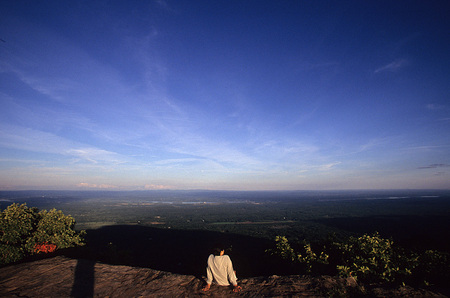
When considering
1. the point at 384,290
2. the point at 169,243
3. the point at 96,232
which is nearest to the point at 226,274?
the point at 384,290

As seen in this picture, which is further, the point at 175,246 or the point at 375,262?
the point at 175,246

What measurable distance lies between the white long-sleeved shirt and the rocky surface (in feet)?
0.97

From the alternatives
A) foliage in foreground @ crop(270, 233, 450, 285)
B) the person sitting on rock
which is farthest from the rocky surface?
A: foliage in foreground @ crop(270, 233, 450, 285)

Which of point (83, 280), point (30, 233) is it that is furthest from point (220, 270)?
point (30, 233)

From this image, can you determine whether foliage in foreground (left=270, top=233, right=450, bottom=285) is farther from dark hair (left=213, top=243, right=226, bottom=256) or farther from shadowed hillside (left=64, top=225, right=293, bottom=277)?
shadowed hillside (left=64, top=225, right=293, bottom=277)

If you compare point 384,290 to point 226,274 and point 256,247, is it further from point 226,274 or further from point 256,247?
point 256,247

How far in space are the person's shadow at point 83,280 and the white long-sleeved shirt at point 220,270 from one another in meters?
4.29

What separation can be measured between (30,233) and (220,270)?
17961 mm

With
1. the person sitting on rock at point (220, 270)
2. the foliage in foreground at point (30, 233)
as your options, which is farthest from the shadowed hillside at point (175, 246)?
the person sitting on rock at point (220, 270)

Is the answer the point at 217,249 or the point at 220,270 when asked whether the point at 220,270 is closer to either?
the point at 220,270

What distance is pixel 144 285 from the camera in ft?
23.5

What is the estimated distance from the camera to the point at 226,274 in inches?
252

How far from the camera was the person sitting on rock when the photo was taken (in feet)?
20.2

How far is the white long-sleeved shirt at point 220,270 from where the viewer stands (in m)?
6.15
